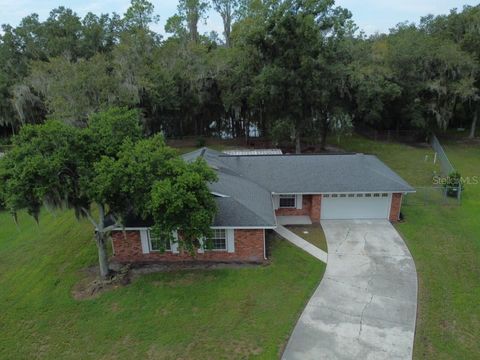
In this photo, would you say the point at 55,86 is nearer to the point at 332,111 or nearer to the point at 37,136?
the point at 37,136

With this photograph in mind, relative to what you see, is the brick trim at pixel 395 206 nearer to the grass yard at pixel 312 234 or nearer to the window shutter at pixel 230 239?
the grass yard at pixel 312 234

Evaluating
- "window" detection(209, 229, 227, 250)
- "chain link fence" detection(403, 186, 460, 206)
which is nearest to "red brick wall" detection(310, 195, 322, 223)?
"window" detection(209, 229, 227, 250)

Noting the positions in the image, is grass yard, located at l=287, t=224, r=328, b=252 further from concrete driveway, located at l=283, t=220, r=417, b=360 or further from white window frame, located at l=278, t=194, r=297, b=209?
white window frame, located at l=278, t=194, r=297, b=209

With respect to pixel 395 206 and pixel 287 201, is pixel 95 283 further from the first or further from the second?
pixel 395 206

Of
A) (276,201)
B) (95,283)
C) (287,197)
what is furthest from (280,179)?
(95,283)

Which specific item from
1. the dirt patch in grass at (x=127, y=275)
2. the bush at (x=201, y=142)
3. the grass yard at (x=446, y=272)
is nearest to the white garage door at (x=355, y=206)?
the grass yard at (x=446, y=272)
